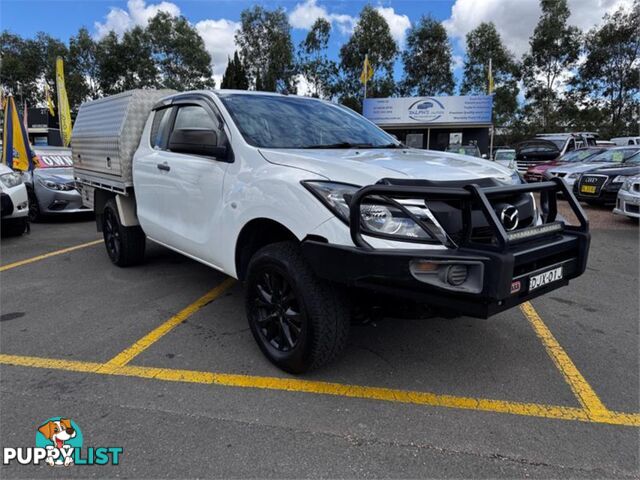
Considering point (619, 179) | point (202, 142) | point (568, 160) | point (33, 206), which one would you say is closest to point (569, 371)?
point (202, 142)

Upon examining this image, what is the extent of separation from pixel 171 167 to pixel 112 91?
149 ft

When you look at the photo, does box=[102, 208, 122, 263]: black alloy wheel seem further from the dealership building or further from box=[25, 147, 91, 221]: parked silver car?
the dealership building

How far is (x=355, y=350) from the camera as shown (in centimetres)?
329

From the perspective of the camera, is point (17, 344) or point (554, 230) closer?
point (554, 230)

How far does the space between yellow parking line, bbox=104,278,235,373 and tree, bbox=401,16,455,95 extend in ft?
137

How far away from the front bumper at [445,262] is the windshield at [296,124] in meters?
1.19

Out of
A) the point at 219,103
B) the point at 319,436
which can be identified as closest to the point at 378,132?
the point at 219,103

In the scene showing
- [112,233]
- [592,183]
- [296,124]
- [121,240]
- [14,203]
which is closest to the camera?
[296,124]

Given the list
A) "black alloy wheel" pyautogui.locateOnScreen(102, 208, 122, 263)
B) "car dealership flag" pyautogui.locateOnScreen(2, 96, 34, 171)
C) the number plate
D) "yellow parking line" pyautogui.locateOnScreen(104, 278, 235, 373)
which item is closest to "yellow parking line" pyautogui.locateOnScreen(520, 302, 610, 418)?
the number plate

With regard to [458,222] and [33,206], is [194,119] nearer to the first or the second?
[458,222]

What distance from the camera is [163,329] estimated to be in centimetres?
371

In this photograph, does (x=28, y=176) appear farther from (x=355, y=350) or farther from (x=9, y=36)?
(x=9, y=36)

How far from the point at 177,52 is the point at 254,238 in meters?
46.5

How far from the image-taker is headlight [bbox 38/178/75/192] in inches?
350
